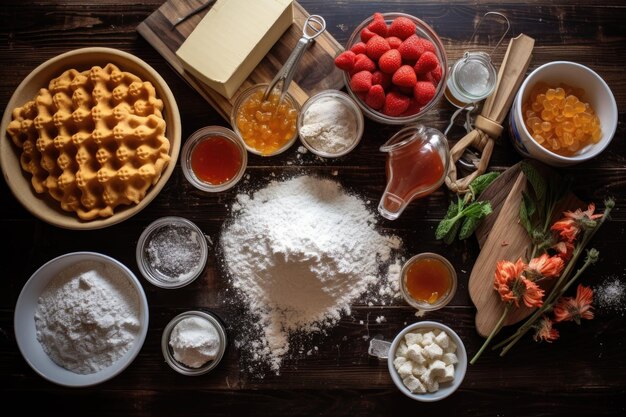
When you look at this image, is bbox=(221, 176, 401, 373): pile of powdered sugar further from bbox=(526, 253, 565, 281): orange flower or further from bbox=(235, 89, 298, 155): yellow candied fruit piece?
bbox=(526, 253, 565, 281): orange flower

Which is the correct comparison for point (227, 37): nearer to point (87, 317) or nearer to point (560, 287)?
point (87, 317)

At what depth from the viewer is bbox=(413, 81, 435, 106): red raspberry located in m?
1.45

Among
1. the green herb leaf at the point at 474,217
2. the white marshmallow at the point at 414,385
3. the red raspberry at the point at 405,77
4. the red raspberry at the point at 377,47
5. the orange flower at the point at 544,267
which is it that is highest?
the red raspberry at the point at 377,47

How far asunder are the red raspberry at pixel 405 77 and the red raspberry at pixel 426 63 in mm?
21


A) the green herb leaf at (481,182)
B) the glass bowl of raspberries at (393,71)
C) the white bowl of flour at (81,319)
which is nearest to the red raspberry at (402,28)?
the glass bowl of raspberries at (393,71)

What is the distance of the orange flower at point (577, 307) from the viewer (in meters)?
1.54

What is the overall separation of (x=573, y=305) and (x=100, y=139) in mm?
1418

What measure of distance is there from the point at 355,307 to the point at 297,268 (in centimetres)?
23

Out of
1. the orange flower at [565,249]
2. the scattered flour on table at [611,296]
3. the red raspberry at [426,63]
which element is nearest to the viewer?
the red raspberry at [426,63]

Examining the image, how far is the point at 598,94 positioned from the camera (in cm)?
154

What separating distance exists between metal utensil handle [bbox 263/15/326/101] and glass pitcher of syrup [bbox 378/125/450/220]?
13.7 inches

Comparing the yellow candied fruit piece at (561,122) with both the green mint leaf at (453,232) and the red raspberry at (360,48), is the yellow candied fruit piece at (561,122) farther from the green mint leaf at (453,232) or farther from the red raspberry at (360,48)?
the red raspberry at (360,48)

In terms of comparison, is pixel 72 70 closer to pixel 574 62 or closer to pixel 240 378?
pixel 240 378

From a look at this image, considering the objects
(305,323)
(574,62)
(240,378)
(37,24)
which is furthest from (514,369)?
(37,24)
